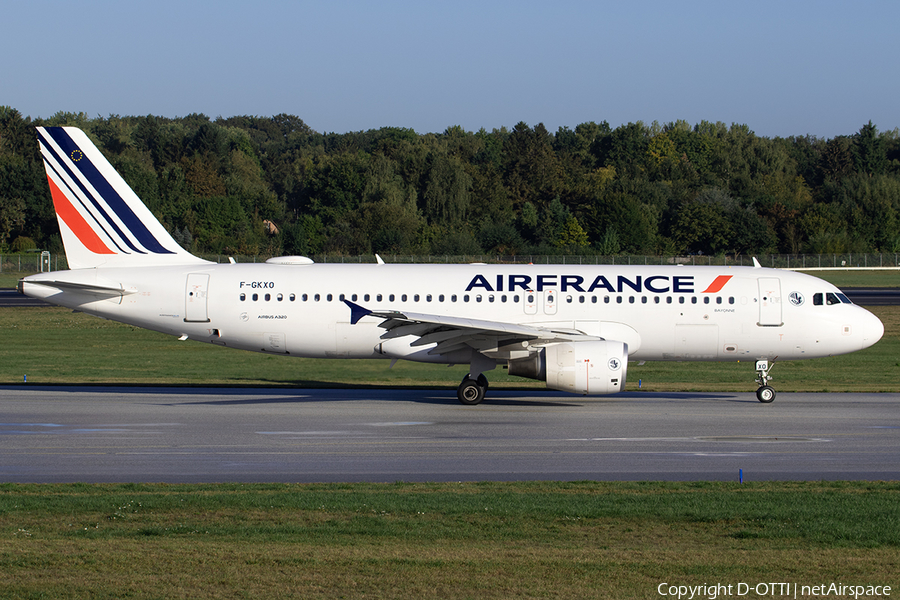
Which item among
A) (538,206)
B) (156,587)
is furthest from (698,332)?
(538,206)

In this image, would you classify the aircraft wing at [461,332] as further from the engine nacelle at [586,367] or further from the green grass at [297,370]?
the green grass at [297,370]

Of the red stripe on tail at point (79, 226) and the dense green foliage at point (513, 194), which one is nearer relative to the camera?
the red stripe on tail at point (79, 226)

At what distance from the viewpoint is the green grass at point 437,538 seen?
9109 mm

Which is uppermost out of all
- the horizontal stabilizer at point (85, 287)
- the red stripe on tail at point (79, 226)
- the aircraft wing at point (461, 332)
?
the red stripe on tail at point (79, 226)

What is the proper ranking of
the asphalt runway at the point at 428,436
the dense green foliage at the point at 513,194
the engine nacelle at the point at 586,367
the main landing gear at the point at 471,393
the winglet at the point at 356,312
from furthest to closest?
the dense green foliage at the point at 513,194 → the winglet at the point at 356,312 → the main landing gear at the point at 471,393 → the engine nacelle at the point at 586,367 → the asphalt runway at the point at 428,436

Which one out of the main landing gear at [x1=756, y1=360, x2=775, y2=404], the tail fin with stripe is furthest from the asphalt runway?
the tail fin with stripe

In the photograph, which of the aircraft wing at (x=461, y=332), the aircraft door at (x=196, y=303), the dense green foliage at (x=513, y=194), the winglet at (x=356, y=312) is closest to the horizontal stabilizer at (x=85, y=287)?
the aircraft door at (x=196, y=303)

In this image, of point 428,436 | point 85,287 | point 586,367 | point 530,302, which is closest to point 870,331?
point 586,367

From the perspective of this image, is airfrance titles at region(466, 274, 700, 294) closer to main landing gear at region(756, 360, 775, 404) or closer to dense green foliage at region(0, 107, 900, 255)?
main landing gear at region(756, 360, 775, 404)

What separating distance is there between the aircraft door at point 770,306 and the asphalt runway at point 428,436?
217cm

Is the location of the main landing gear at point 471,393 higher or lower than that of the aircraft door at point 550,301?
lower

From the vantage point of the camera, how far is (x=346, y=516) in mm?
12023

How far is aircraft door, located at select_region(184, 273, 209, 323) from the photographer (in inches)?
985

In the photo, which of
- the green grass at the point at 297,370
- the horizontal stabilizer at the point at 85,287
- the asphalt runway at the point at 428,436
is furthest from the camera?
the green grass at the point at 297,370
